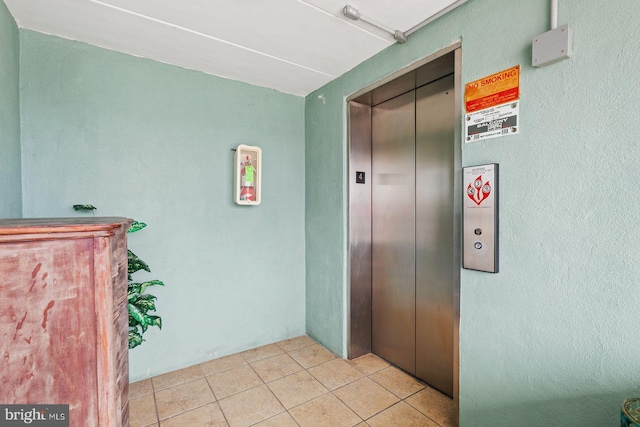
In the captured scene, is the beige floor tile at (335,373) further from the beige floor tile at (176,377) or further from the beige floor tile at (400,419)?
the beige floor tile at (176,377)

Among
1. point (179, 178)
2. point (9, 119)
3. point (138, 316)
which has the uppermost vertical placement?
point (9, 119)

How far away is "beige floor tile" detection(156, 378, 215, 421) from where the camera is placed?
1.95 metres

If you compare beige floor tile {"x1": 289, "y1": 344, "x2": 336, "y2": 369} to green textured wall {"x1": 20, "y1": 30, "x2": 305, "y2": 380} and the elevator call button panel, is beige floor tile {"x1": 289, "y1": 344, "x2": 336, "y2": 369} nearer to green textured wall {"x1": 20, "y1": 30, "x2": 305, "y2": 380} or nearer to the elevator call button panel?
green textured wall {"x1": 20, "y1": 30, "x2": 305, "y2": 380}

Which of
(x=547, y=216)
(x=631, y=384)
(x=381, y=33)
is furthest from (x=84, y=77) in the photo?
(x=631, y=384)

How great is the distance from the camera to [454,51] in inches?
67.9

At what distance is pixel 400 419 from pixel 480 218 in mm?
1342

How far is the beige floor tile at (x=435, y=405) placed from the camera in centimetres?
184

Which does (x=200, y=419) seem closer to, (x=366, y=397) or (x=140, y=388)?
(x=140, y=388)

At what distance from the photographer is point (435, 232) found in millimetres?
2145

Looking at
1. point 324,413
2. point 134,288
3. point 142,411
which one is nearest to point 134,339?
point 134,288

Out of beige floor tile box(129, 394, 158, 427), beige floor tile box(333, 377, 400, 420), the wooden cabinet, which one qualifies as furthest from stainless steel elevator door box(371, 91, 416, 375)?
the wooden cabinet

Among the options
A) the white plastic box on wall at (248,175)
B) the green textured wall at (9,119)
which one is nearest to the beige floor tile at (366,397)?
the white plastic box on wall at (248,175)

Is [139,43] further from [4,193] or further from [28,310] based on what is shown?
[28,310]

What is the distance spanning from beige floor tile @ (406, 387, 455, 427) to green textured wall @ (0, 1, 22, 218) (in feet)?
8.89
